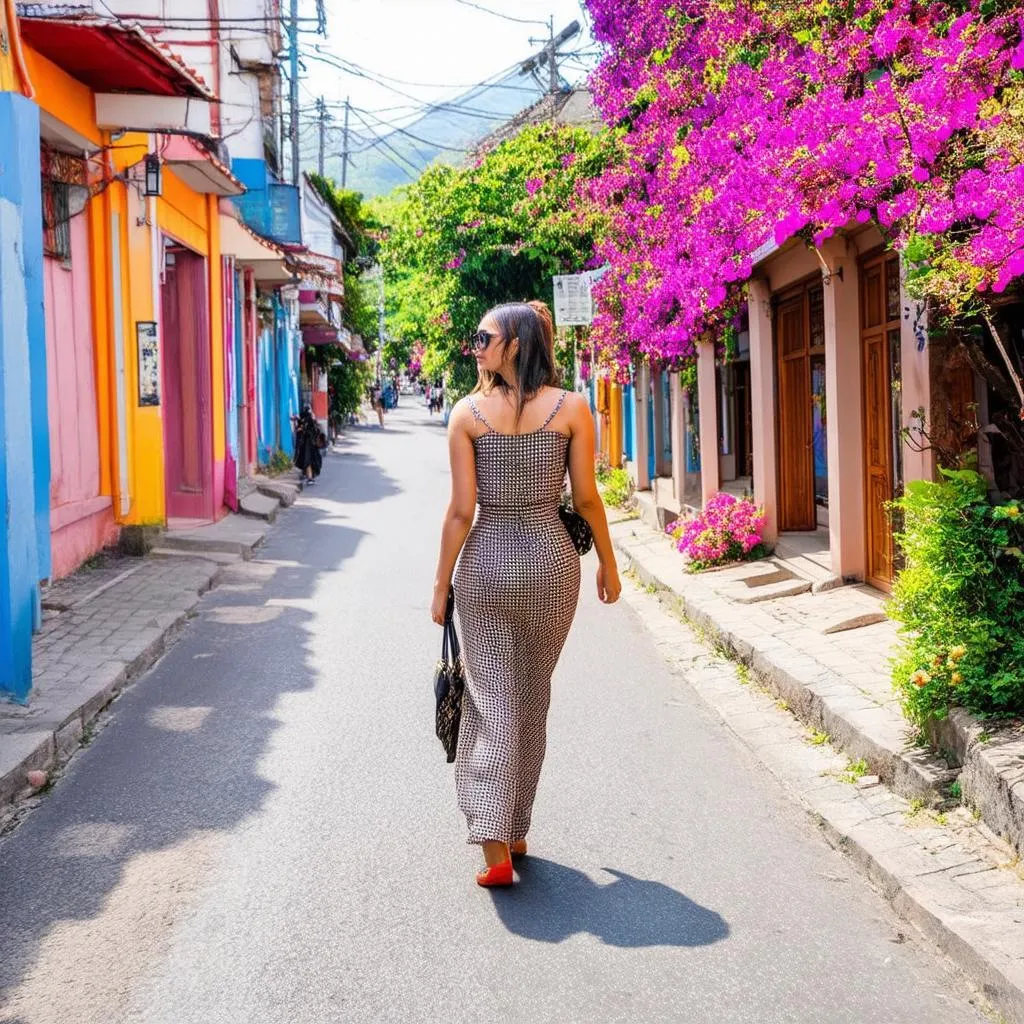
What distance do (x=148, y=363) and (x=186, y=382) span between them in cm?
318

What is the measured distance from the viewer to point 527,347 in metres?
4.96

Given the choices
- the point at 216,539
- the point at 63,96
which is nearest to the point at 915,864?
the point at 63,96

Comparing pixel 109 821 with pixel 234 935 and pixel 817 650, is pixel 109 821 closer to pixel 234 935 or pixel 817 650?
pixel 234 935

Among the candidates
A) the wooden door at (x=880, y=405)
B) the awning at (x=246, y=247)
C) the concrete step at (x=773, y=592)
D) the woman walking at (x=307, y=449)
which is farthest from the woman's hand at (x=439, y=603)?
the woman walking at (x=307, y=449)

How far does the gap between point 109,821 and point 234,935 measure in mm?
1610

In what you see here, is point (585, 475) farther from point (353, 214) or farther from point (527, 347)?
point (353, 214)

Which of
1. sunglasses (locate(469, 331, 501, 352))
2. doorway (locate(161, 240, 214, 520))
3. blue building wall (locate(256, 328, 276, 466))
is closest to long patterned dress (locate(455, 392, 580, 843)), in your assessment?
sunglasses (locate(469, 331, 501, 352))

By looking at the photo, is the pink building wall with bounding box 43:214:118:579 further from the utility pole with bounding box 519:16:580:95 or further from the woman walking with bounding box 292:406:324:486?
the utility pole with bounding box 519:16:580:95

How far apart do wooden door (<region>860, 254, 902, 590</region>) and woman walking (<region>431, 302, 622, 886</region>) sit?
548 centimetres

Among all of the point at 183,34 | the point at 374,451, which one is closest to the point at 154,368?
the point at 183,34

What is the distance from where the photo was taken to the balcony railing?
81.0 feet

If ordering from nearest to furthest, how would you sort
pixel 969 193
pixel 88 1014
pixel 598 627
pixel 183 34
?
pixel 88 1014
pixel 969 193
pixel 598 627
pixel 183 34

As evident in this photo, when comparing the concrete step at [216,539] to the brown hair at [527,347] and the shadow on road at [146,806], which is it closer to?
the shadow on road at [146,806]

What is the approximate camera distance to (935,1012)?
393 cm
